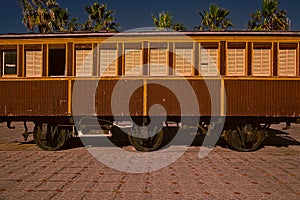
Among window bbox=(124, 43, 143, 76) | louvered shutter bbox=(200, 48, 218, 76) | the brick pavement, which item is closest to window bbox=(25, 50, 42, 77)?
the brick pavement

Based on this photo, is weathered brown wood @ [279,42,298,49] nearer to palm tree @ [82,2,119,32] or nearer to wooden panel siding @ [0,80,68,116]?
wooden panel siding @ [0,80,68,116]

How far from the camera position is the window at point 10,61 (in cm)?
1145

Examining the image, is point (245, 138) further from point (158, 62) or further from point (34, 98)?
point (34, 98)

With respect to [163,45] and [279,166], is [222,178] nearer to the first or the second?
[279,166]

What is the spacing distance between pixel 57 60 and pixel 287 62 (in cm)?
814

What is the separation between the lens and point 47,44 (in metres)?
11.3

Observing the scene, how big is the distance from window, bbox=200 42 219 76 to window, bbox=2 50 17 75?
665 cm

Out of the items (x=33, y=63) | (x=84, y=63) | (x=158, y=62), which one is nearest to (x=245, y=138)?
(x=158, y=62)

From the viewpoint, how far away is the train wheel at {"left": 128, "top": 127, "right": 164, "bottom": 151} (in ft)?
36.6

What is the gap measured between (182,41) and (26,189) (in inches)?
276

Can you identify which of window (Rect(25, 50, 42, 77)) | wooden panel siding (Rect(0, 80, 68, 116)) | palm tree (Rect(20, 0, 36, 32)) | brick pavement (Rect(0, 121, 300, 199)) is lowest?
brick pavement (Rect(0, 121, 300, 199))

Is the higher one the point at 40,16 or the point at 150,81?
the point at 40,16

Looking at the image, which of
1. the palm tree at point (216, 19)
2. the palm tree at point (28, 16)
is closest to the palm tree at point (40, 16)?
the palm tree at point (28, 16)

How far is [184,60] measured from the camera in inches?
444
